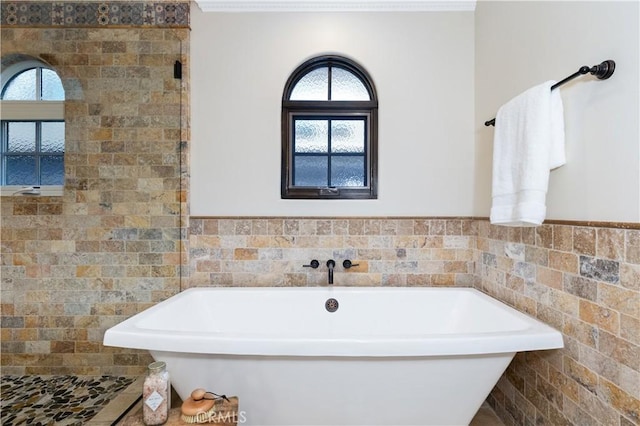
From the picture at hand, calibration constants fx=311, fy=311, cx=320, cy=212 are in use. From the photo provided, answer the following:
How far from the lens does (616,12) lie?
3.54 ft

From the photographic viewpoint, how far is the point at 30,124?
1806mm

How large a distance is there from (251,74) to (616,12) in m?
1.85

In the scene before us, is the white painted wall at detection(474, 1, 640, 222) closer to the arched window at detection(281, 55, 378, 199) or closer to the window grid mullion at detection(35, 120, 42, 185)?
the arched window at detection(281, 55, 378, 199)

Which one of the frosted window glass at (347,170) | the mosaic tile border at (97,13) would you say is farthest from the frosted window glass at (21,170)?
the frosted window glass at (347,170)

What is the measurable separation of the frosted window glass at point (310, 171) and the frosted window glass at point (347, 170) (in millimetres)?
64

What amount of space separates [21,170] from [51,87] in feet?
1.76

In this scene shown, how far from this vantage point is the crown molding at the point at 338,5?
2.09 m

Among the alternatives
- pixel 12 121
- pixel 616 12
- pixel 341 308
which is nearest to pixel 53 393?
pixel 12 121

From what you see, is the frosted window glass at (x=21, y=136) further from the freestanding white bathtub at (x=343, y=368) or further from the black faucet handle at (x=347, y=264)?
the black faucet handle at (x=347, y=264)

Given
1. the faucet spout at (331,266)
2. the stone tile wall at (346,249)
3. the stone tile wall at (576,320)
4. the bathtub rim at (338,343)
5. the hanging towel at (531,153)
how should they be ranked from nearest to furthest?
the stone tile wall at (576,320)
the bathtub rim at (338,343)
the hanging towel at (531,153)
the faucet spout at (331,266)
the stone tile wall at (346,249)

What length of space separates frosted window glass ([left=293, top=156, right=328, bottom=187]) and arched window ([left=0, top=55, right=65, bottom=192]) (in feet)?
4.75

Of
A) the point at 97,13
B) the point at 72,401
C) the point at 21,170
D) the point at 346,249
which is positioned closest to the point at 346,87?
the point at 346,249

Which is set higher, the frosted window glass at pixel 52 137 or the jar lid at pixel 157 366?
the frosted window glass at pixel 52 137

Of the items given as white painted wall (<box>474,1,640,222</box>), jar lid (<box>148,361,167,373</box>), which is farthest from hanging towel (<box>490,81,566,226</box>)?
jar lid (<box>148,361,167,373</box>)
